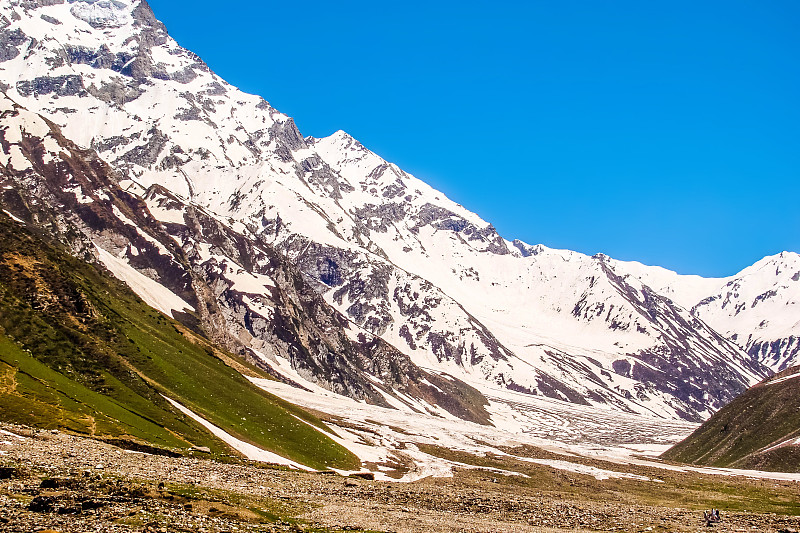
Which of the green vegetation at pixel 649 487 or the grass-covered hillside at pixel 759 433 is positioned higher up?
the grass-covered hillside at pixel 759 433

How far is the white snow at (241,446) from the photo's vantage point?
82094mm

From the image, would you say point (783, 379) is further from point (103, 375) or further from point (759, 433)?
point (103, 375)

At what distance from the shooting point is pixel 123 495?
39.4 metres

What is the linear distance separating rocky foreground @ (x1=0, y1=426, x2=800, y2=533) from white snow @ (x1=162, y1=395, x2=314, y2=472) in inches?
463

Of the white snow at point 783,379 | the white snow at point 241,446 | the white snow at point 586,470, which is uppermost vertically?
the white snow at point 783,379

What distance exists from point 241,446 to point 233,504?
41.6 metres

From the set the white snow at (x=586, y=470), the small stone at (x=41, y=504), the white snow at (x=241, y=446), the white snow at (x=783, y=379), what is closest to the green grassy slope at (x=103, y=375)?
the white snow at (x=241, y=446)

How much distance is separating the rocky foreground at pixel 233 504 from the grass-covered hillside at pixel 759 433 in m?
73.8

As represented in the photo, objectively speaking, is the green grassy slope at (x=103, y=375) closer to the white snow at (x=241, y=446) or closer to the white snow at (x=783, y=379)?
the white snow at (x=241, y=446)

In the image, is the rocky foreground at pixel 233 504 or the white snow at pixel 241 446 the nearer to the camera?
the rocky foreground at pixel 233 504

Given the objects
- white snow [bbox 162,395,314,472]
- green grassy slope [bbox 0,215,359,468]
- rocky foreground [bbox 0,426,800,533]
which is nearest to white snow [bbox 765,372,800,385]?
rocky foreground [bbox 0,426,800,533]

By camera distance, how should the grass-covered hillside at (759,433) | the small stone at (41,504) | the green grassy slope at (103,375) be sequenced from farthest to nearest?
the grass-covered hillside at (759,433) < the green grassy slope at (103,375) < the small stone at (41,504)

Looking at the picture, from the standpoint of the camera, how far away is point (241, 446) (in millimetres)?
83438

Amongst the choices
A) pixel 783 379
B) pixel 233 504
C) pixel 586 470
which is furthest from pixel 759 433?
pixel 233 504
